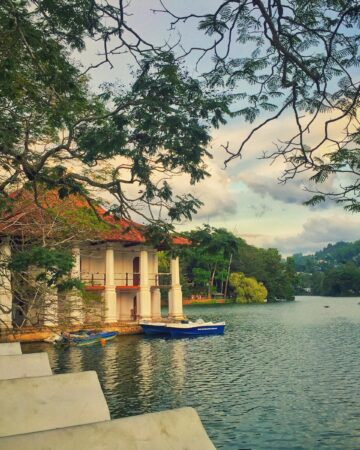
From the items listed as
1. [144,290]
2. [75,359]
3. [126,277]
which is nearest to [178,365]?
[75,359]

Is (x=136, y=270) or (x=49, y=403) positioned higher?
(x=136, y=270)

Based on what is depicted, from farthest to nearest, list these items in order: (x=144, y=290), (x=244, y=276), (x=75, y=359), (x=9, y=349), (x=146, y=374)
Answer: (x=244, y=276) → (x=144, y=290) → (x=75, y=359) → (x=146, y=374) → (x=9, y=349)

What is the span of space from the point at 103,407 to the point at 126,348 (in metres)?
24.0

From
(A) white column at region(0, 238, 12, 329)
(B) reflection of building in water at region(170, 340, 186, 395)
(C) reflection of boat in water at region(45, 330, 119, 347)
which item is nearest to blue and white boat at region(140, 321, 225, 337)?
(B) reflection of building in water at region(170, 340, 186, 395)

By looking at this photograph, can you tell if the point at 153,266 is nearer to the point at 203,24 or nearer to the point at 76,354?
the point at 76,354

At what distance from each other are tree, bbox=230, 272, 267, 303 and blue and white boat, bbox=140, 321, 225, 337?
67.1 meters

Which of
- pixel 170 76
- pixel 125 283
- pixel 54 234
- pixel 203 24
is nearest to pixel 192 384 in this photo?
pixel 54 234

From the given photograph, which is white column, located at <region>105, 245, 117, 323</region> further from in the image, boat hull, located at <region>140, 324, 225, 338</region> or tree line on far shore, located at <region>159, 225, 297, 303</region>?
tree line on far shore, located at <region>159, 225, 297, 303</region>

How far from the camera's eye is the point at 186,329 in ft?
120

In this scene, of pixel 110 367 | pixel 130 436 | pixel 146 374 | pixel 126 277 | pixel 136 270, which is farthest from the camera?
pixel 136 270

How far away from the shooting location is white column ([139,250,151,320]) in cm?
4338

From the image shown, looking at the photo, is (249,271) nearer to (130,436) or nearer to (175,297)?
(175,297)

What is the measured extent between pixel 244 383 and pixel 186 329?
686 inches

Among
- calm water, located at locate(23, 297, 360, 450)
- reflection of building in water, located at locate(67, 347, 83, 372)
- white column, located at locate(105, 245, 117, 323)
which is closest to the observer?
calm water, located at locate(23, 297, 360, 450)
